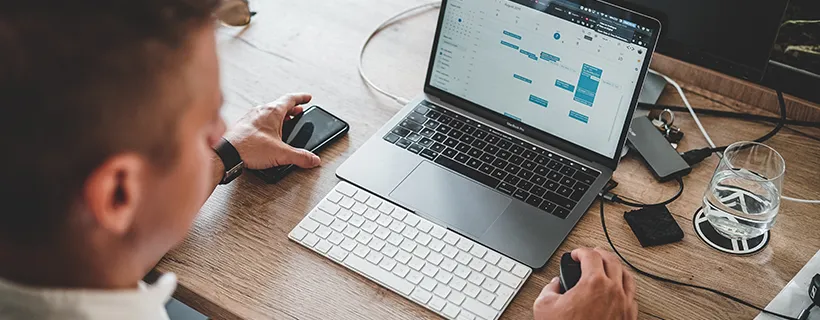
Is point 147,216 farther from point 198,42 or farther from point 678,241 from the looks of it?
point 678,241

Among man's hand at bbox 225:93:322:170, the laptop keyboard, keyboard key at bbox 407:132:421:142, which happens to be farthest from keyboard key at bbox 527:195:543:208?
man's hand at bbox 225:93:322:170

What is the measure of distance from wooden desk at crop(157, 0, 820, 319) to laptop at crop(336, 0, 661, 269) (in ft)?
0.17

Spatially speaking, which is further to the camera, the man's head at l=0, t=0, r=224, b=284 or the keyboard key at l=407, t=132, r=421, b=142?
the keyboard key at l=407, t=132, r=421, b=142

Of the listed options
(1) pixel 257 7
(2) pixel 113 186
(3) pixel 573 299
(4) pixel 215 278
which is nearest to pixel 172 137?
(2) pixel 113 186

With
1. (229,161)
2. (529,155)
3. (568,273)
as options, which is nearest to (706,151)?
(529,155)

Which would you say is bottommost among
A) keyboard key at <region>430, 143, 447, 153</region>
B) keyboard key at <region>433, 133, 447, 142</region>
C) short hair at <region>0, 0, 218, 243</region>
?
keyboard key at <region>430, 143, 447, 153</region>

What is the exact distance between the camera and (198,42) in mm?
641

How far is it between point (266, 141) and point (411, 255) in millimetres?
290

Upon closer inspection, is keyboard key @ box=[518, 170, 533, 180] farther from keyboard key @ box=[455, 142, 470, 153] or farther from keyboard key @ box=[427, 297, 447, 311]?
keyboard key @ box=[427, 297, 447, 311]

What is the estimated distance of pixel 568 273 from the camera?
103 centimetres

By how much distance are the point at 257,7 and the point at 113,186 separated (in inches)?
41.5

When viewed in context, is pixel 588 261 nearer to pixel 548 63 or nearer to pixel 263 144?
pixel 548 63

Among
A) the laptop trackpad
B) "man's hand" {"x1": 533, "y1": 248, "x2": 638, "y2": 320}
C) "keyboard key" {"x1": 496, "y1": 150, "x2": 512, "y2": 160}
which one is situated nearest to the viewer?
"man's hand" {"x1": 533, "y1": 248, "x2": 638, "y2": 320}

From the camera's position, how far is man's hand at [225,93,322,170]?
120 centimetres
